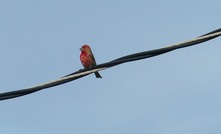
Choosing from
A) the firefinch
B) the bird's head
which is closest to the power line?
the firefinch

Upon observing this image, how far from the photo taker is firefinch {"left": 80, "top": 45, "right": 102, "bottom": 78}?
14.8 m

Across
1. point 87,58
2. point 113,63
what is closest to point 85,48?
point 87,58

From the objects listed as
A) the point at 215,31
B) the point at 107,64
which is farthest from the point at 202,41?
the point at 107,64

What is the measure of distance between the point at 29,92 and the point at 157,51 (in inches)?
57.9

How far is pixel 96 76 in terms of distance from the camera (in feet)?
49.4

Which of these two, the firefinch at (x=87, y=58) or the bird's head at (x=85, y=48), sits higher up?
the bird's head at (x=85, y=48)

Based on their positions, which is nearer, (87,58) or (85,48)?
(87,58)

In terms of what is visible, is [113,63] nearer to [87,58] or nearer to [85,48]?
[87,58]

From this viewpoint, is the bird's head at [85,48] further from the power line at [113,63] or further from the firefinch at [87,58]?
the power line at [113,63]

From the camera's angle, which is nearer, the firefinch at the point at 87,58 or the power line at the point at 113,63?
the power line at the point at 113,63

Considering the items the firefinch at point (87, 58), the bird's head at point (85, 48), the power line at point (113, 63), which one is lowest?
the power line at point (113, 63)

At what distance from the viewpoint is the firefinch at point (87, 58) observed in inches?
581

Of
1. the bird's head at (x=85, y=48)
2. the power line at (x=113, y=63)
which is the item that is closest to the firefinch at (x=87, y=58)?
the bird's head at (x=85, y=48)

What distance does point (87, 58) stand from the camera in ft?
48.8
